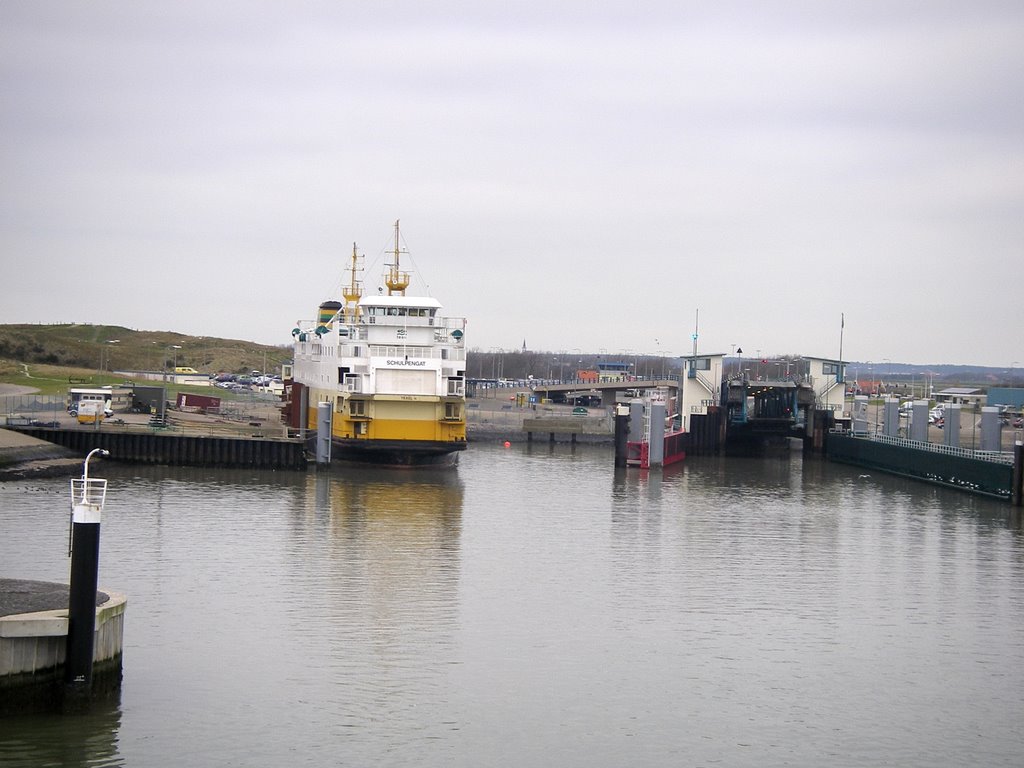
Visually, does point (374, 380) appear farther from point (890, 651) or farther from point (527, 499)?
point (890, 651)

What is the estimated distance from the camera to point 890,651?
19781 mm

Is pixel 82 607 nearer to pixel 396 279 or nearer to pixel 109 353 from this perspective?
pixel 396 279

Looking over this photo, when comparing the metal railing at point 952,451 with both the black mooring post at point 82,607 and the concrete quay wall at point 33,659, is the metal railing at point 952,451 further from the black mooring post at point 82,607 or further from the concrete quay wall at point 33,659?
the concrete quay wall at point 33,659

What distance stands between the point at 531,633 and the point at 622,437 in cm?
3139

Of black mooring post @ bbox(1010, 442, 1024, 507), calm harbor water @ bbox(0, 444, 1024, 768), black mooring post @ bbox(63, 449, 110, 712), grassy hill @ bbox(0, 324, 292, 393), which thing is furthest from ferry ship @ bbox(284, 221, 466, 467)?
grassy hill @ bbox(0, 324, 292, 393)

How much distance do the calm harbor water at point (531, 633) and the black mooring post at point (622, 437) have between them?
13865mm

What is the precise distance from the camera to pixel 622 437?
51156 mm

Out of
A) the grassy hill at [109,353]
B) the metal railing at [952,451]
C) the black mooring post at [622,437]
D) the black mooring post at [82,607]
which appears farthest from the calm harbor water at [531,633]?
the grassy hill at [109,353]

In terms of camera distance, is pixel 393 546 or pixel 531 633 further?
pixel 393 546

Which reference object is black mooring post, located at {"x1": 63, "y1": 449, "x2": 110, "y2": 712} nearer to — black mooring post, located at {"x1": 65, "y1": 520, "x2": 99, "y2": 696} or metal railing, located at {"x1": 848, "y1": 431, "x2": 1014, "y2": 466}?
black mooring post, located at {"x1": 65, "y1": 520, "x2": 99, "y2": 696}

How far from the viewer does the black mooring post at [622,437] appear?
50812mm

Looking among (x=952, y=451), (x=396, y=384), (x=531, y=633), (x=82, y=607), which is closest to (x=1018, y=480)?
(x=952, y=451)

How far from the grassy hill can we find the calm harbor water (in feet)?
181

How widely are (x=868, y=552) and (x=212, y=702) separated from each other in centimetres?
1867
